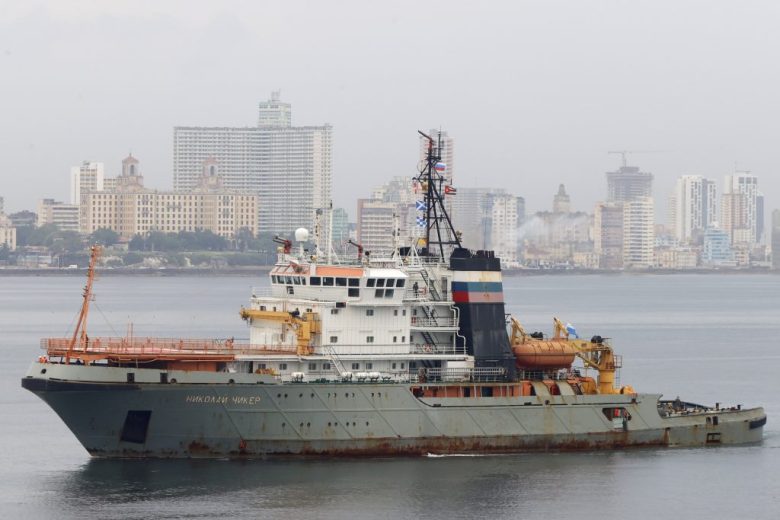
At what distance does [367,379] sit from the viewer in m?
39.9

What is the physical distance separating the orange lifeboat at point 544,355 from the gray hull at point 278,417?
1179 mm

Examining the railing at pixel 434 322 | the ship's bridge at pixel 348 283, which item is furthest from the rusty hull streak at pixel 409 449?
the ship's bridge at pixel 348 283

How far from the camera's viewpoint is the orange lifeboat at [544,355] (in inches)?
1670

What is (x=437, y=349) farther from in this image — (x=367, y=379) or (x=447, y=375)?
(x=367, y=379)

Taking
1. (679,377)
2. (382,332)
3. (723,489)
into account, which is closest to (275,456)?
(382,332)

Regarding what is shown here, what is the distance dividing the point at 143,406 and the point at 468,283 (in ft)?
31.9

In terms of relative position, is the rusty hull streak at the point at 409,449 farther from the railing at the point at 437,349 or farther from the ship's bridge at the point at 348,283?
the ship's bridge at the point at 348,283

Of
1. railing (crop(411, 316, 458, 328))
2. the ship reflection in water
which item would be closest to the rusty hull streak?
the ship reflection in water

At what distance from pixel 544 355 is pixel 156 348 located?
10871mm

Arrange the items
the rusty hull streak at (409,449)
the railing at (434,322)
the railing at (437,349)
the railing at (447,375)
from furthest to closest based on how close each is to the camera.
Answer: the railing at (434,322) → the railing at (437,349) → the railing at (447,375) → the rusty hull streak at (409,449)

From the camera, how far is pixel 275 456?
3916 centimetres

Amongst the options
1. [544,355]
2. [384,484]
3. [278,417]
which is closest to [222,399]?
[278,417]

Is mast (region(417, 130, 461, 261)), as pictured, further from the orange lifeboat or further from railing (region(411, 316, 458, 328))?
the orange lifeboat

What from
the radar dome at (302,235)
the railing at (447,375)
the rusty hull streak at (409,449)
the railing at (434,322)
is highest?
the radar dome at (302,235)
